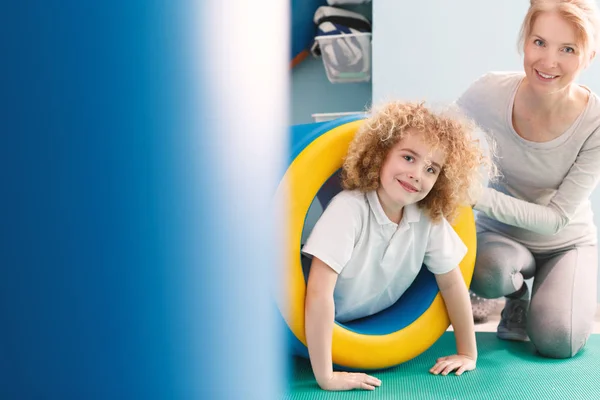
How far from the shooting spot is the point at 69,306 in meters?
0.24

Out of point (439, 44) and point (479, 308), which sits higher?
point (439, 44)

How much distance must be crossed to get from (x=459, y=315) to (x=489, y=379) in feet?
0.49

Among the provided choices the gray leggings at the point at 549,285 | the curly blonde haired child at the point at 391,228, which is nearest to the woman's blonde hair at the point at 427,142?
the curly blonde haired child at the point at 391,228

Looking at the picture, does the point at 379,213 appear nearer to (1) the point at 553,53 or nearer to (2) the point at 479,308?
(1) the point at 553,53

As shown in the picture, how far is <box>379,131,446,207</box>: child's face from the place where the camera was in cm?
133

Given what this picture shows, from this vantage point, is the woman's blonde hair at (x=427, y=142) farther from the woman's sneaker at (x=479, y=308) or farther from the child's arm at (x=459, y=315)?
the woman's sneaker at (x=479, y=308)

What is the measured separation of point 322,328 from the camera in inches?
49.9

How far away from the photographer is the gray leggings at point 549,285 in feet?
5.06


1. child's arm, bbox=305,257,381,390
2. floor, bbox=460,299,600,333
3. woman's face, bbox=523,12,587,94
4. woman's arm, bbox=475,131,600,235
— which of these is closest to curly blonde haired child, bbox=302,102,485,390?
child's arm, bbox=305,257,381,390

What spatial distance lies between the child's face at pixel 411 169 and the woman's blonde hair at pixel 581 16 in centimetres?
42

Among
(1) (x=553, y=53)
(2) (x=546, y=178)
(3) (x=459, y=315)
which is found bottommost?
(3) (x=459, y=315)

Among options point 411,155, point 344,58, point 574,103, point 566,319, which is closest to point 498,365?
point 566,319

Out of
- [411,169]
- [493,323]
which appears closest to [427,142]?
[411,169]

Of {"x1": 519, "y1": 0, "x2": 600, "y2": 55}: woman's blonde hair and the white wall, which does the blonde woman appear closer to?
{"x1": 519, "y1": 0, "x2": 600, "y2": 55}: woman's blonde hair
